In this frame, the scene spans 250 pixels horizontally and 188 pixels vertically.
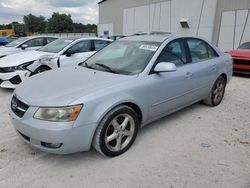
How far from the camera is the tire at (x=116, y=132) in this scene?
263 cm

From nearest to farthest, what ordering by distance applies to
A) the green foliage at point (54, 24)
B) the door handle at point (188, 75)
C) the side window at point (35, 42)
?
the door handle at point (188, 75)
the side window at point (35, 42)
the green foliage at point (54, 24)

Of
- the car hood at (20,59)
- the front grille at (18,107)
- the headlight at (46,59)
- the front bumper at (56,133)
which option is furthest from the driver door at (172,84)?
the car hood at (20,59)

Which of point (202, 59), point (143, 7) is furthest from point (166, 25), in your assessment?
point (202, 59)

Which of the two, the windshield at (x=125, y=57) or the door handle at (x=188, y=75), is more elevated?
the windshield at (x=125, y=57)

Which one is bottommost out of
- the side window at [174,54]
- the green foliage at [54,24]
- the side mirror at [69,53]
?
the side mirror at [69,53]

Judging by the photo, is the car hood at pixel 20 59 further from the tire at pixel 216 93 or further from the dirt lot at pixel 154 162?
the tire at pixel 216 93

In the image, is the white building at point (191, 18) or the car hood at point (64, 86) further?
the white building at point (191, 18)

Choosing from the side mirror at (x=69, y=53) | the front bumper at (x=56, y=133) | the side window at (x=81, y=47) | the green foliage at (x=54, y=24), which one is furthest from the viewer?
the green foliage at (x=54, y=24)

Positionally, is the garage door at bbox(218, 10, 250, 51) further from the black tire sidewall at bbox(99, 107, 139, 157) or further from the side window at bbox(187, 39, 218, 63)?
the black tire sidewall at bbox(99, 107, 139, 157)

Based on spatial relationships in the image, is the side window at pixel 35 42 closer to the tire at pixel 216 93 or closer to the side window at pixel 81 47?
the side window at pixel 81 47

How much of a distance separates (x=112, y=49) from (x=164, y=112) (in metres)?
1.40

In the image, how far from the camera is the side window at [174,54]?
11.1 ft

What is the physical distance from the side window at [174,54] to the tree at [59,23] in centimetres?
6425

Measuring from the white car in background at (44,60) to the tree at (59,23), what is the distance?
60.7m
